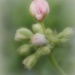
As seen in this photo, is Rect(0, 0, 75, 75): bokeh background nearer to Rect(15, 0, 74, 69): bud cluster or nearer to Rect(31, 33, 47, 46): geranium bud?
Rect(15, 0, 74, 69): bud cluster

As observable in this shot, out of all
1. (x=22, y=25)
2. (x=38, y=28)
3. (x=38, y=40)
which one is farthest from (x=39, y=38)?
(x=22, y=25)

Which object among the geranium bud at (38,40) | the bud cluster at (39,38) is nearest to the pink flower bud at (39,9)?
the bud cluster at (39,38)

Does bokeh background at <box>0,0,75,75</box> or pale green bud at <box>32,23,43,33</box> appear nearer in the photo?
pale green bud at <box>32,23,43,33</box>

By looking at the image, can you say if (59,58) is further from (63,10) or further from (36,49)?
(36,49)

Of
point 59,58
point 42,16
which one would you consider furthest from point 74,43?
point 42,16

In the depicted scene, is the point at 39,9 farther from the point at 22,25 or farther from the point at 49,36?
the point at 22,25

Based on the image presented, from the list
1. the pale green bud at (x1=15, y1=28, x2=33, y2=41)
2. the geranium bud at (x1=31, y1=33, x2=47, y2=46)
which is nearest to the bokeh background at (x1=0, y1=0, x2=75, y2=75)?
the pale green bud at (x1=15, y1=28, x2=33, y2=41)
